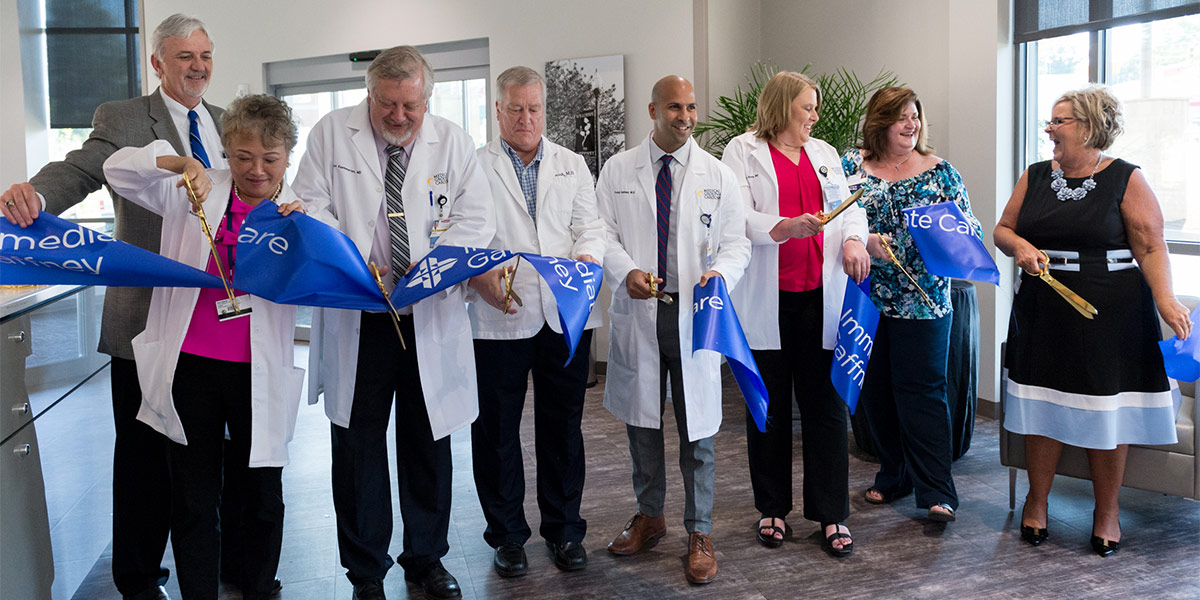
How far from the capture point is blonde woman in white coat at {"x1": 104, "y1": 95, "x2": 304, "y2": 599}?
2514mm

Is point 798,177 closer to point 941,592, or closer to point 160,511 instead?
point 941,592

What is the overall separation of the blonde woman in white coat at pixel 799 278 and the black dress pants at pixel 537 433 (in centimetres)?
67

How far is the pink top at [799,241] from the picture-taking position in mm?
3307

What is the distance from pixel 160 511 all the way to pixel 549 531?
1.27m

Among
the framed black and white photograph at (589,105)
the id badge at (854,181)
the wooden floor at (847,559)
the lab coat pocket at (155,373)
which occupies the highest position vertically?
the framed black and white photograph at (589,105)

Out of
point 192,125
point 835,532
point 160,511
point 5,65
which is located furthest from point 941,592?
point 5,65

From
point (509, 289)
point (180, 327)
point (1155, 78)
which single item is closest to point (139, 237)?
point (180, 327)

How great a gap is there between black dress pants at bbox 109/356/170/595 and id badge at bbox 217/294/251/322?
1.66 ft

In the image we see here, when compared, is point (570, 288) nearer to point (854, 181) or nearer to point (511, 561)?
point (511, 561)

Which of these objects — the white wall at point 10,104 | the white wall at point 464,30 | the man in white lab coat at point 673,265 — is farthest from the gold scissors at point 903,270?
the white wall at point 10,104

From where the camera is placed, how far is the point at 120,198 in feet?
9.43

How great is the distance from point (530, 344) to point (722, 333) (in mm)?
657

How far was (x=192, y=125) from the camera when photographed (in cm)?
291

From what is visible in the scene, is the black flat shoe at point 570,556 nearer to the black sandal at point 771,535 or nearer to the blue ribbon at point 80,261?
the black sandal at point 771,535
